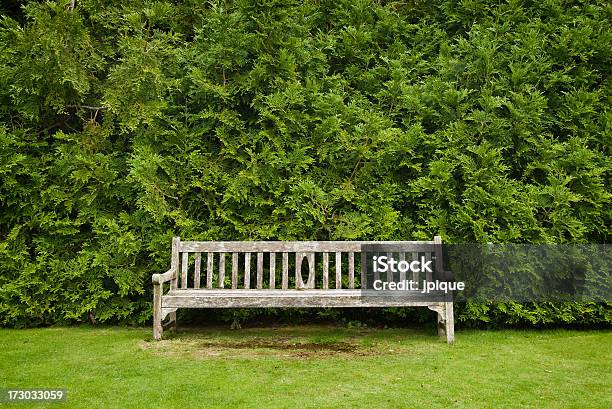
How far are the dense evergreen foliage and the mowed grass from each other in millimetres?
575

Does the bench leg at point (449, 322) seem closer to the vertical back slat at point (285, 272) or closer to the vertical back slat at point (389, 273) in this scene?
the vertical back slat at point (389, 273)

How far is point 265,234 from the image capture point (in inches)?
258

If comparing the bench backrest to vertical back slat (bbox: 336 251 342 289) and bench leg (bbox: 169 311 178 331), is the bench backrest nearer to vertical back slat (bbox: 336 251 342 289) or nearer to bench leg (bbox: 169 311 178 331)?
vertical back slat (bbox: 336 251 342 289)

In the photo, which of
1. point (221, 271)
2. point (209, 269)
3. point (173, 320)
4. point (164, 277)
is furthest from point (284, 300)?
point (173, 320)

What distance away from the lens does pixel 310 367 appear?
5008 mm

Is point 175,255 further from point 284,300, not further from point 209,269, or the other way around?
point 284,300

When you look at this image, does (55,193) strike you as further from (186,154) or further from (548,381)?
(548,381)

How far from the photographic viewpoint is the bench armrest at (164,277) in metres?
5.69

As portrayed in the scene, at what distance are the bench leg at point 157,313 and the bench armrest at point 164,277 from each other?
7cm

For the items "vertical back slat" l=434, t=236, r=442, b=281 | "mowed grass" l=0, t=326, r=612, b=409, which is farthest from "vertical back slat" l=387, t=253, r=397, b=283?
"mowed grass" l=0, t=326, r=612, b=409

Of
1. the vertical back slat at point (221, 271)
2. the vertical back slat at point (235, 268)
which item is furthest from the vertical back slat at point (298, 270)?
the vertical back slat at point (221, 271)

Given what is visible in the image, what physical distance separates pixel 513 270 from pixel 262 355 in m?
2.79

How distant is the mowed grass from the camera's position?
4176mm

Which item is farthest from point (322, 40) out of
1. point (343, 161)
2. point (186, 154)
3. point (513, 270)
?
point (513, 270)
